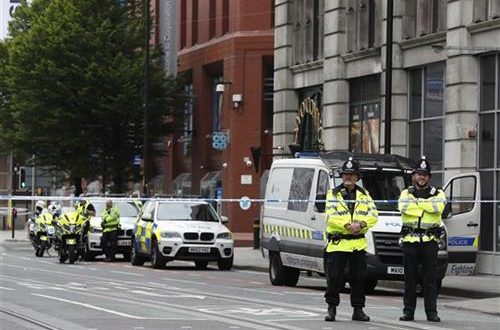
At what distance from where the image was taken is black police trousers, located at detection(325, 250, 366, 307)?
48.1ft

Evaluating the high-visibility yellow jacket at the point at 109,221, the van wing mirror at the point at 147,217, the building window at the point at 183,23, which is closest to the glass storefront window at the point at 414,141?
the van wing mirror at the point at 147,217

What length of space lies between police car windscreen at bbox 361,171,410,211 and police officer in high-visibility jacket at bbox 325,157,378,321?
20.6 feet

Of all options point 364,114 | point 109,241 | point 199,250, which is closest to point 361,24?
point 364,114

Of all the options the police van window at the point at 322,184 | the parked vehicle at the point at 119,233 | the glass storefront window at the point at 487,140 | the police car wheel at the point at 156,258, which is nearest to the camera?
the police van window at the point at 322,184

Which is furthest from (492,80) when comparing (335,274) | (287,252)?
(335,274)

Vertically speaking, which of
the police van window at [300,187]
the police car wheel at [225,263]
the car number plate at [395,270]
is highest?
the police van window at [300,187]

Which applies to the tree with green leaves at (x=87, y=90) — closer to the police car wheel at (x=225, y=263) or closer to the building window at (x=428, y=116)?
the building window at (x=428, y=116)

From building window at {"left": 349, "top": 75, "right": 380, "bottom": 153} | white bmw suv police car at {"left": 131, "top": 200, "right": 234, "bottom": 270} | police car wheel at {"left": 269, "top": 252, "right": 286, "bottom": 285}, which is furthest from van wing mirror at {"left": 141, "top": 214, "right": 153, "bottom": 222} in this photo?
building window at {"left": 349, "top": 75, "right": 380, "bottom": 153}

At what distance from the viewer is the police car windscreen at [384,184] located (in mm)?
21062

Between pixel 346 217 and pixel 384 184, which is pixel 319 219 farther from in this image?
pixel 346 217

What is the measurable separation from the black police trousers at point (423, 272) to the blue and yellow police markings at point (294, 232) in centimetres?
551

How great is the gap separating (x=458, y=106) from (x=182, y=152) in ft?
88.5

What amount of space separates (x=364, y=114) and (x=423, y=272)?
720 inches

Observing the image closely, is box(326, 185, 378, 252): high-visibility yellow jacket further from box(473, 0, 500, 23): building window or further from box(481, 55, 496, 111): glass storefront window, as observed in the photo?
box(473, 0, 500, 23): building window
